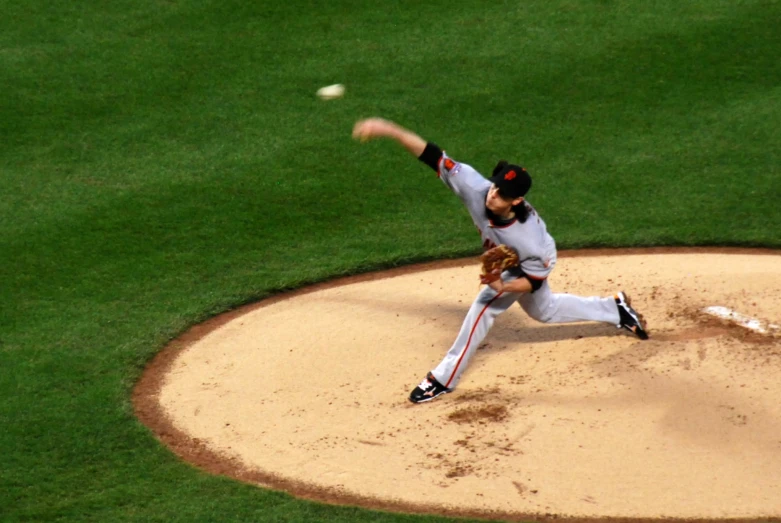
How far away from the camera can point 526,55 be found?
34.6ft

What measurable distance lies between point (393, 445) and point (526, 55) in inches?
236

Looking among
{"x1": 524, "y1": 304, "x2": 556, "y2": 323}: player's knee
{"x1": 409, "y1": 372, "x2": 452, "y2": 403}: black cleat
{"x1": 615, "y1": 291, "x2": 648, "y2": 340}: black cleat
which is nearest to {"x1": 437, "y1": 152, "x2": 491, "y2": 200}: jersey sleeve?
{"x1": 524, "y1": 304, "x2": 556, "y2": 323}: player's knee

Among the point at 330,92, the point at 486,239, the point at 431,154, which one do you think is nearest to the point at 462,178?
the point at 431,154

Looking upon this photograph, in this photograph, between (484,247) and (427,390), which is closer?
(427,390)

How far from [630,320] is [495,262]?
118 centimetres

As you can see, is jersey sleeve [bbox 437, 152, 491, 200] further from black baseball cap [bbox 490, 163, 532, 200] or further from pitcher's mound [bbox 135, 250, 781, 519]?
pitcher's mound [bbox 135, 250, 781, 519]

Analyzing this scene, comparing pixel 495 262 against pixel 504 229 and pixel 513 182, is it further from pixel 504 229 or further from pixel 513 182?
pixel 513 182

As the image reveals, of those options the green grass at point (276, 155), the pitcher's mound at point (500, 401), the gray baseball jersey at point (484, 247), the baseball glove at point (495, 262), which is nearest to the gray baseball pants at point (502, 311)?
the gray baseball jersey at point (484, 247)

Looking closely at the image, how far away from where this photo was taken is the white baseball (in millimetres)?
9727

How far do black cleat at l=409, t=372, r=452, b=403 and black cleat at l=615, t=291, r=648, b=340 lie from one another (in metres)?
1.29

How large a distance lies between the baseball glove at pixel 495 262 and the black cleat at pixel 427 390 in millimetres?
675

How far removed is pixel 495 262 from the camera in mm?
5844

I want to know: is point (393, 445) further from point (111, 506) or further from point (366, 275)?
point (366, 275)

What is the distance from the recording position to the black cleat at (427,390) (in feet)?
19.7
